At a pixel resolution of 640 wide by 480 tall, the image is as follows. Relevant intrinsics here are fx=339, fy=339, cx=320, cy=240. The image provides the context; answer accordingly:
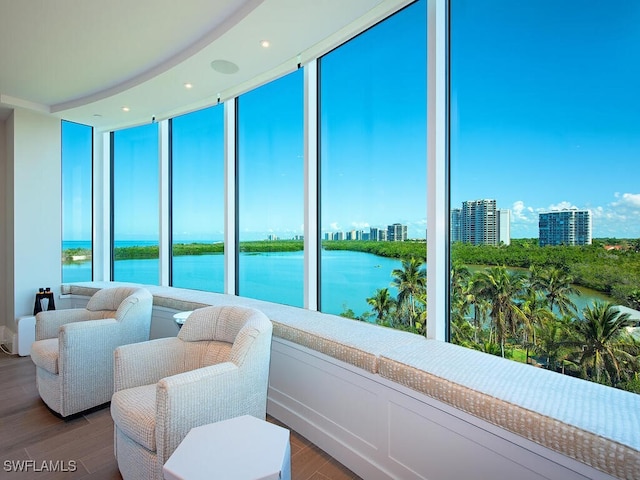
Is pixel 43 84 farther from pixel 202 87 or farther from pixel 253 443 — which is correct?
pixel 253 443

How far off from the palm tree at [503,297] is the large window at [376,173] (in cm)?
46

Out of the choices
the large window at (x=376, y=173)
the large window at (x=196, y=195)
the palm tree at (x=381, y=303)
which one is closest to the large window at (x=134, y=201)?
the large window at (x=196, y=195)

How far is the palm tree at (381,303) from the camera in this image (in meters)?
2.66

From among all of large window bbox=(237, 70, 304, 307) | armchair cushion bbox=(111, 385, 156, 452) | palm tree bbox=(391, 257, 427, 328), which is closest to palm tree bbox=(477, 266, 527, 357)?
palm tree bbox=(391, 257, 427, 328)

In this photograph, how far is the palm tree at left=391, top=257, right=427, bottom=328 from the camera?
8.04 ft

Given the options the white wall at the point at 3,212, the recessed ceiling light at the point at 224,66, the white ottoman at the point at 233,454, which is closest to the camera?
the white ottoman at the point at 233,454

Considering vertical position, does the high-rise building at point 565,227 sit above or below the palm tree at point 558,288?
above

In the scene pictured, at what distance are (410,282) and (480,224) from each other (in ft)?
2.33

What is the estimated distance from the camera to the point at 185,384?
5.32 ft

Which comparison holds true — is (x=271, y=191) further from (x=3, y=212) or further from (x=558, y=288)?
(x=3, y=212)

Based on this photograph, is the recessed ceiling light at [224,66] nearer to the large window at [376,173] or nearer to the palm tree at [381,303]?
the large window at [376,173]

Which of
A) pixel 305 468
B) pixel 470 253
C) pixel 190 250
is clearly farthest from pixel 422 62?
pixel 190 250

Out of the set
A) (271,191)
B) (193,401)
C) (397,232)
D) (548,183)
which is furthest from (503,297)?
(271,191)

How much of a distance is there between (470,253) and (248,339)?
1437 millimetres
